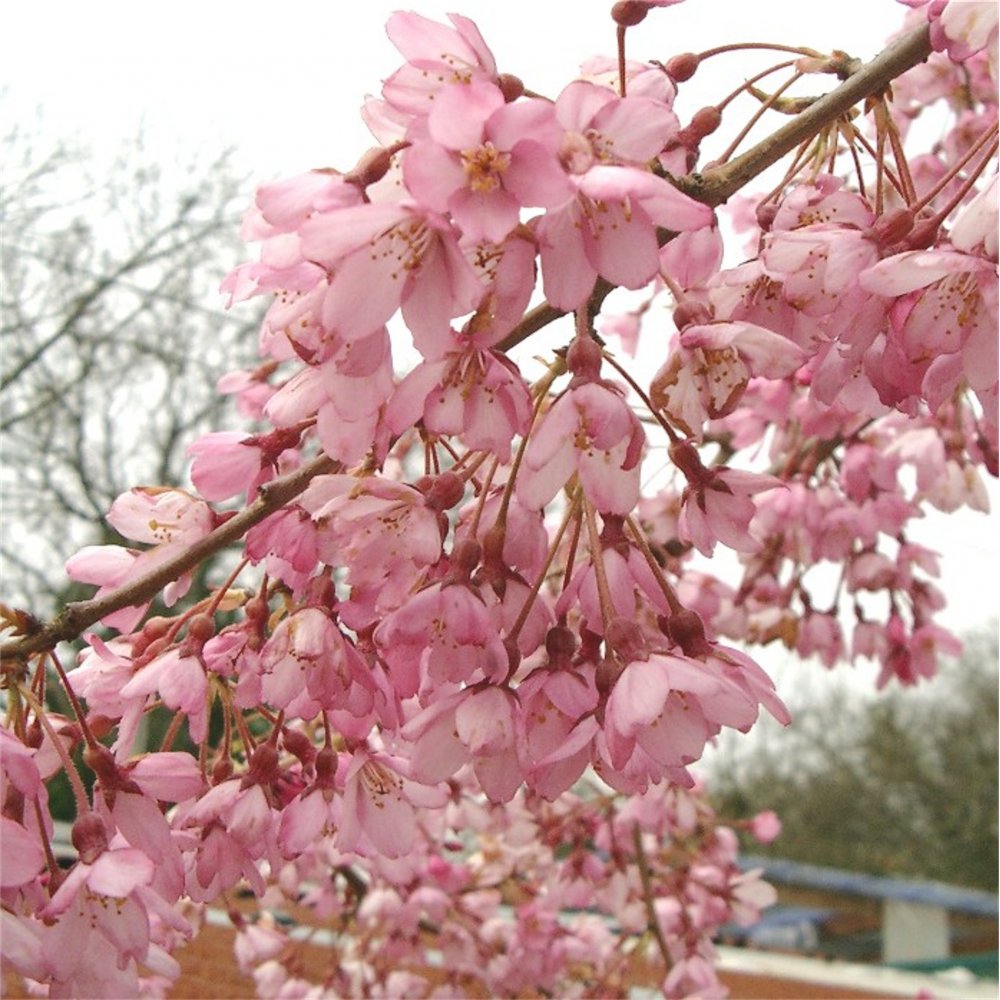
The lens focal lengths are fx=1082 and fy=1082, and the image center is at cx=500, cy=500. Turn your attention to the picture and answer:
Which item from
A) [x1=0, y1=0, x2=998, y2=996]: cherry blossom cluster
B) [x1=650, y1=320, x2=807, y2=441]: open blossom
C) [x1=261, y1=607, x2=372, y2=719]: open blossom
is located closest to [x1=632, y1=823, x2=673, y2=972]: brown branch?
[x1=0, y1=0, x2=998, y2=996]: cherry blossom cluster

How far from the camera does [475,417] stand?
90cm

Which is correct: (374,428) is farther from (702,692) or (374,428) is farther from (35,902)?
(35,902)

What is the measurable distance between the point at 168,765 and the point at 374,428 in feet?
1.34

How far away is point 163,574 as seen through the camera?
1.08 m

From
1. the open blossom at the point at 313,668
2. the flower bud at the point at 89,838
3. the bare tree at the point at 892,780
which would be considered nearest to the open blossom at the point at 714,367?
the open blossom at the point at 313,668

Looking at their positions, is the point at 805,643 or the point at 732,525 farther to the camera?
the point at 805,643

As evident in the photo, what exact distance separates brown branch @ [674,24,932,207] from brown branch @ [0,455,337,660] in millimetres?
468

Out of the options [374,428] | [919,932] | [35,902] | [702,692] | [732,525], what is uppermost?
[374,428]

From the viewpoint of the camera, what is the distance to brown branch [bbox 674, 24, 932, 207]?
980 millimetres

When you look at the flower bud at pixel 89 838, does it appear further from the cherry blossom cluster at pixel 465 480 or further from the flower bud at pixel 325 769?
the flower bud at pixel 325 769

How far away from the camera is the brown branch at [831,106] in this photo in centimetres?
98

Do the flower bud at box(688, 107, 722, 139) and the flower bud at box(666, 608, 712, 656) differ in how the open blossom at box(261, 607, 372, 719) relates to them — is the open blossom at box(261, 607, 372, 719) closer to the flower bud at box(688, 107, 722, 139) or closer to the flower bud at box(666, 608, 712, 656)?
the flower bud at box(666, 608, 712, 656)

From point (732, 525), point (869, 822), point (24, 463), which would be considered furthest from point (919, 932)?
point (732, 525)

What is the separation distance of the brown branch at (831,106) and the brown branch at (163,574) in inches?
18.4
